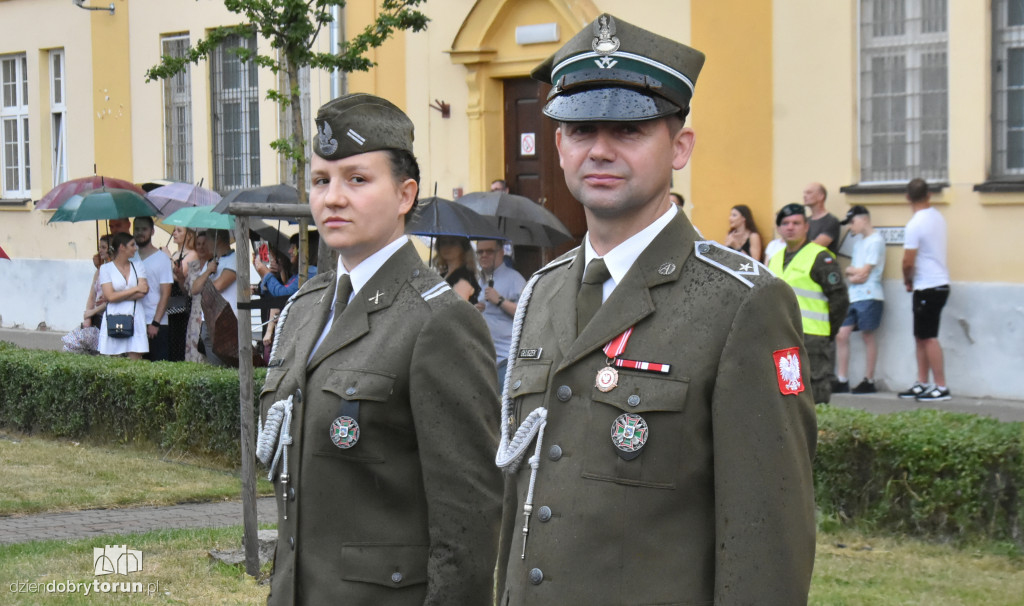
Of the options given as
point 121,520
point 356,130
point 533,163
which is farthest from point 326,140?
point 533,163

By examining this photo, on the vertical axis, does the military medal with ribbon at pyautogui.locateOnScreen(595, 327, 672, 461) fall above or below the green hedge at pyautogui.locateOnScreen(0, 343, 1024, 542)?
above

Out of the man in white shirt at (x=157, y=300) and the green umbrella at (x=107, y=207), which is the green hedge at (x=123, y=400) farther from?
the green umbrella at (x=107, y=207)

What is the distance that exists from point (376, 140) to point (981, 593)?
166 inches

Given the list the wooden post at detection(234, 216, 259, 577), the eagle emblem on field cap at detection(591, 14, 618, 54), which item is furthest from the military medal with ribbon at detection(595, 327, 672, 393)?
the wooden post at detection(234, 216, 259, 577)

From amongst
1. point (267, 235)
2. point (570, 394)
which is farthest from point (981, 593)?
point (267, 235)

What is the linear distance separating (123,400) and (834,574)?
651 centimetres

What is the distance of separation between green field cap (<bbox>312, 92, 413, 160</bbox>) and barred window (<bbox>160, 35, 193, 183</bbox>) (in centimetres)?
1866

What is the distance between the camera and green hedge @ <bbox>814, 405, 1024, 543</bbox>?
287 inches

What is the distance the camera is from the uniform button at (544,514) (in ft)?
9.09

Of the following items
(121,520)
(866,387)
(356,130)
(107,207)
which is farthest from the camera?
(107,207)

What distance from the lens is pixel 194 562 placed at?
25.0 feet

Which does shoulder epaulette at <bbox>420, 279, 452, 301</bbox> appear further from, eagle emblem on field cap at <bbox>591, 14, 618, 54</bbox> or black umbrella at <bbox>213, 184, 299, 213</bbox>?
black umbrella at <bbox>213, 184, 299, 213</bbox>

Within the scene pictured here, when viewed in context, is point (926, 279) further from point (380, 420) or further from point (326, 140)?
point (380, 420)

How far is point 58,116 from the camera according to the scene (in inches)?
952
